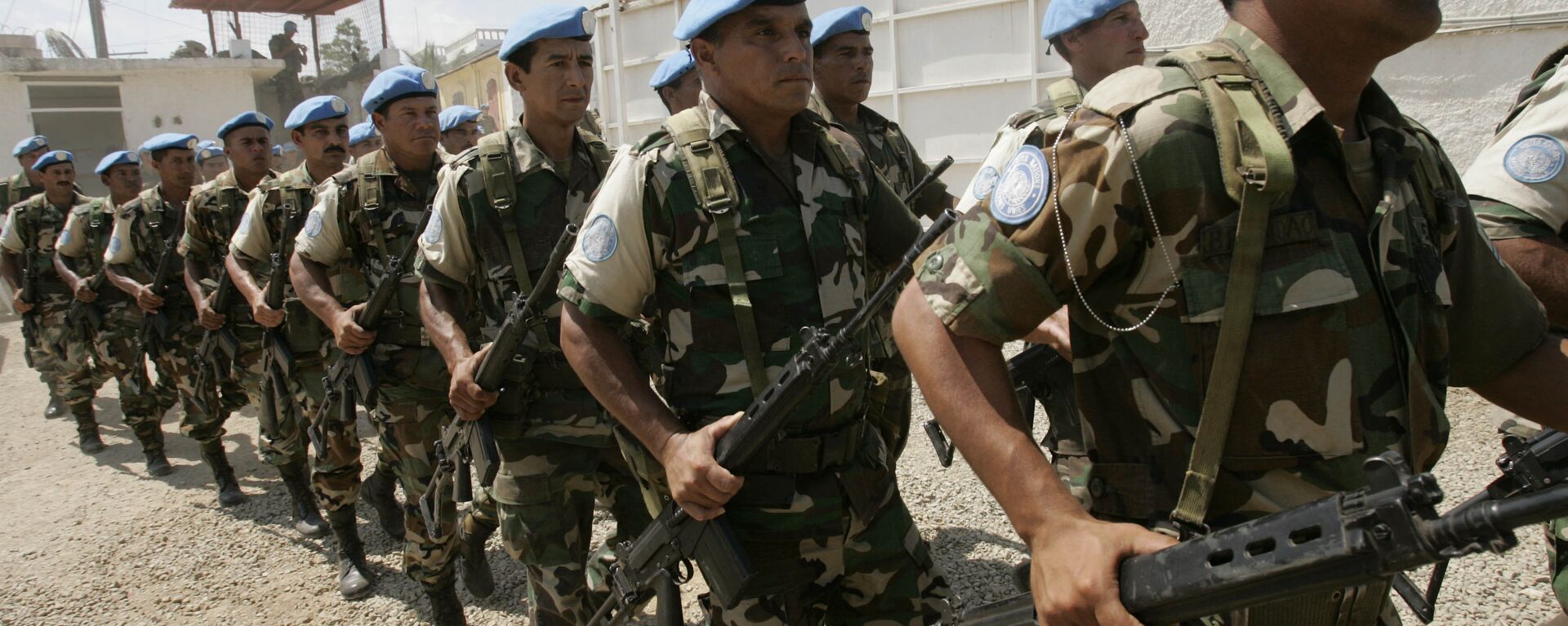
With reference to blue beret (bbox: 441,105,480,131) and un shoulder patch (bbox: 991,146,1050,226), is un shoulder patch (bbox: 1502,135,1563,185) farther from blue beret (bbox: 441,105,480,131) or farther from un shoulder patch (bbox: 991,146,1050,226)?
blue beret (bbox: 441,105,480,131)

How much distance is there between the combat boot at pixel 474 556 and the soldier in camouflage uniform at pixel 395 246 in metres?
0.31

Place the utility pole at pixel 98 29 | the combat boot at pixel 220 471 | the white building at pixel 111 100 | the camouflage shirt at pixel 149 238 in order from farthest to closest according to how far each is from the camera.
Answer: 1. the utility pole at pixel 98 29
2. the white building at pixel 111 100
3. the camouflage shirt at pixel 149 238
4. the combat boot at pixel 220 471

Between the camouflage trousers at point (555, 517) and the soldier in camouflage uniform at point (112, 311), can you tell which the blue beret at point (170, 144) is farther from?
the camouflage trousers at point (555, 517)

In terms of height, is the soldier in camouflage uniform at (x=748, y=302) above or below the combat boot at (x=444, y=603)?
above

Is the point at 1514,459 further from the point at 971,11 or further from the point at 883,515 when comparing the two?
the point at 971,11

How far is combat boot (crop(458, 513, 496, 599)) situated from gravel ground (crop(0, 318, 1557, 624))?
72 mm

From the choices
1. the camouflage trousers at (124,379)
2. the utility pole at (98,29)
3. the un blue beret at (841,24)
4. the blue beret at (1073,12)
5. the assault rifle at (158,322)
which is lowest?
the camouflage trousers at (124,379)

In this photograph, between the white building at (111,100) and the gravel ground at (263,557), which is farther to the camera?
the white building at (111,100)


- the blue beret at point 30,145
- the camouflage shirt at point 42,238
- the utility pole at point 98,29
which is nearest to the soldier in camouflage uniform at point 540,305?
the camouflage shirt at point 42,238

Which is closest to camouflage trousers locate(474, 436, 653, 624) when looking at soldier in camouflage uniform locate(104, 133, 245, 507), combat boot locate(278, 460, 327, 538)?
combat boot locate(278, 460, 327, 538)

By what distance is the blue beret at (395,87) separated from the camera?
14.4 ft

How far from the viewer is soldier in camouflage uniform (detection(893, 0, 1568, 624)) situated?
137 cm

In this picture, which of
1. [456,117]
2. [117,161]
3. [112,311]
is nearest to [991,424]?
[456,117]

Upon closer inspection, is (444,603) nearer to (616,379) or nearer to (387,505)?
(387,505)
